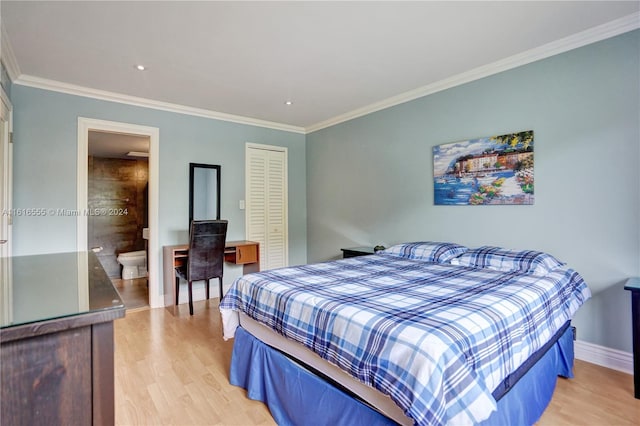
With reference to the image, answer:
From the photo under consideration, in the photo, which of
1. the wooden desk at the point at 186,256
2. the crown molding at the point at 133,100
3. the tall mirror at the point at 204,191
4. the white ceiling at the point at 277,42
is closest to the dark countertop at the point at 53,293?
the white ceiling at the point at 277,42

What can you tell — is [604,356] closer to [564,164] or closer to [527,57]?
[564,164]

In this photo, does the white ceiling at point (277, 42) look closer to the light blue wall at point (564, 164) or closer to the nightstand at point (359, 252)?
the light blue wall at point (564, 164)

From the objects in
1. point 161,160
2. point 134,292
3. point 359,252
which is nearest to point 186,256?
point 161,160

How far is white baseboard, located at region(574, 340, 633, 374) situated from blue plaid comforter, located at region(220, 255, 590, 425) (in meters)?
0.46

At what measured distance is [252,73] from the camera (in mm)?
3158

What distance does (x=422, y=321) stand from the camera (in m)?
1.36

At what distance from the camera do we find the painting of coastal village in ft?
9.24

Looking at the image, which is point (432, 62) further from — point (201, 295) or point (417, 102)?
point (201, 295)

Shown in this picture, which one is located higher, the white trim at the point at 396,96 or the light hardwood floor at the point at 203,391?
the white trim at the point at 396,96

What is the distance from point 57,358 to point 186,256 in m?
3.37

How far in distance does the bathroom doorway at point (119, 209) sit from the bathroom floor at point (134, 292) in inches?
0.8

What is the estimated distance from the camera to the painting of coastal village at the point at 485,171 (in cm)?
282

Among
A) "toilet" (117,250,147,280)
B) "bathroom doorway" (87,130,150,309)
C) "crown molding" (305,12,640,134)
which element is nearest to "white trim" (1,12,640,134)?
"crown molding" (305,12,640,134)

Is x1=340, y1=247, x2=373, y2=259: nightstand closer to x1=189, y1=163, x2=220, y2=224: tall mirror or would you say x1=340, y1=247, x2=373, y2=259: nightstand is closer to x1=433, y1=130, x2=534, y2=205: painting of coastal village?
x1=433, y1=130, x2=534, y2=205: painting of coastal village
